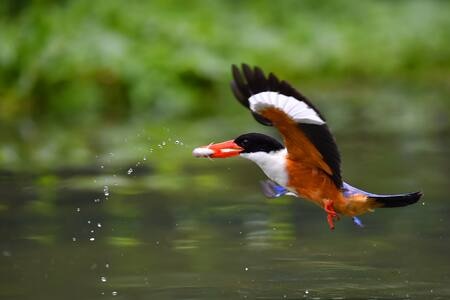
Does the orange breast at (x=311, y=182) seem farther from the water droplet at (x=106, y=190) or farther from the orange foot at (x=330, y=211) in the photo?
the water droplet at (x=106, y=190)

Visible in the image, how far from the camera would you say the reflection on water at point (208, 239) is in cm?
531

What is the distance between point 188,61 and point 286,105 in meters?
8.63

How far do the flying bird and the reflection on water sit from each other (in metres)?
0.33

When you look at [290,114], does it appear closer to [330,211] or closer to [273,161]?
[273,161]

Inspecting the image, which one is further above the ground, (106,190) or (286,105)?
(106,190)

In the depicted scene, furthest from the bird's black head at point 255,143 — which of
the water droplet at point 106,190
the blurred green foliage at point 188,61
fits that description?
the blurred green foliage at point 188,61

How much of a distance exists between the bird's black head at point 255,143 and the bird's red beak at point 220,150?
2 centimetres

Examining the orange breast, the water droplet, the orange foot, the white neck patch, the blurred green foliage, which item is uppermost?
the blurred green foliage

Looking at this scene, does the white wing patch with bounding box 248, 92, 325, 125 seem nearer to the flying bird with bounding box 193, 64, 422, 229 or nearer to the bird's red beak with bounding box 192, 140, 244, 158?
the flying bird with bounding box 193, 64, 422, 229

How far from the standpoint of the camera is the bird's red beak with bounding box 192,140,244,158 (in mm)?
5484

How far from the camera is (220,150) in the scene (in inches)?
217

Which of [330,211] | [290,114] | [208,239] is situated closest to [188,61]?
[208,239]

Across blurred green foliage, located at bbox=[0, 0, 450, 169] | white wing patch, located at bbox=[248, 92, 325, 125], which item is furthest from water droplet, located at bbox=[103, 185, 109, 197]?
white wing patch, located at bbox=[248, 92, 325, 125]

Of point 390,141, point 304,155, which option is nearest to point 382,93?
→ point 390,141
